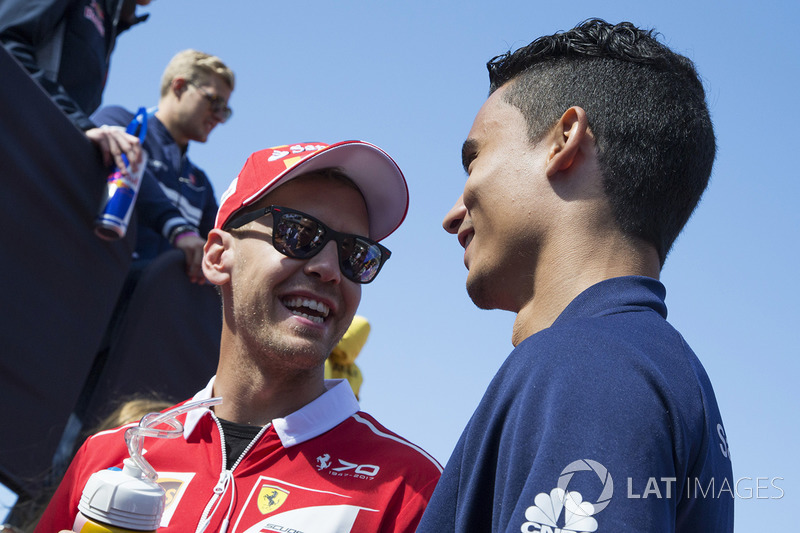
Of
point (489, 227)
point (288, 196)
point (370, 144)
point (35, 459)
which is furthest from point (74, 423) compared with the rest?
point (489, 227)

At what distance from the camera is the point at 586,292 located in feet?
5.02

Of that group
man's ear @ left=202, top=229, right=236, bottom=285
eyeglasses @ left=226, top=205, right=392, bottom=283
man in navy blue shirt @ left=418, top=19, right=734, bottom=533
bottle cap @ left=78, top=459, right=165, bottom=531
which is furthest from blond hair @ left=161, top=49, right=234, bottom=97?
bottle cap @ left=78, top=459, right=165, bottom=531

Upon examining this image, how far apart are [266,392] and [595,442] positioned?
1.63m

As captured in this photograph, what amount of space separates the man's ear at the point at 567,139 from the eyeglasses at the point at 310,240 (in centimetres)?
117

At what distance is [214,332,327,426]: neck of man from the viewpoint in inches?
104

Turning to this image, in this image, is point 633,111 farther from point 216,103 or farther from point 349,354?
point 216,103

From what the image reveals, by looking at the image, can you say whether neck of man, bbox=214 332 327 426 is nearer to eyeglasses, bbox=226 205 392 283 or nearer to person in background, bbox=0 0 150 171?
eyeglasses, bbox=226 205 392 283

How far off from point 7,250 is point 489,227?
2395mm

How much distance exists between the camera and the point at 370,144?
2.91 m

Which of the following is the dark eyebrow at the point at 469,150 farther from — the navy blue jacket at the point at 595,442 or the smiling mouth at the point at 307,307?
the smiling mouth at the point at 307,307

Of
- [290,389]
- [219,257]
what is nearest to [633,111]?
[290,389]

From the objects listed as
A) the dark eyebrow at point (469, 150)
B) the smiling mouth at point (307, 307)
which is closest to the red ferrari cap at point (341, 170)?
the smiling mouth at point (307, 307)

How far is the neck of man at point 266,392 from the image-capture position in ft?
8.67

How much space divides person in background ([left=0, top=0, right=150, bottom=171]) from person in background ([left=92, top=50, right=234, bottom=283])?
0.90ft
